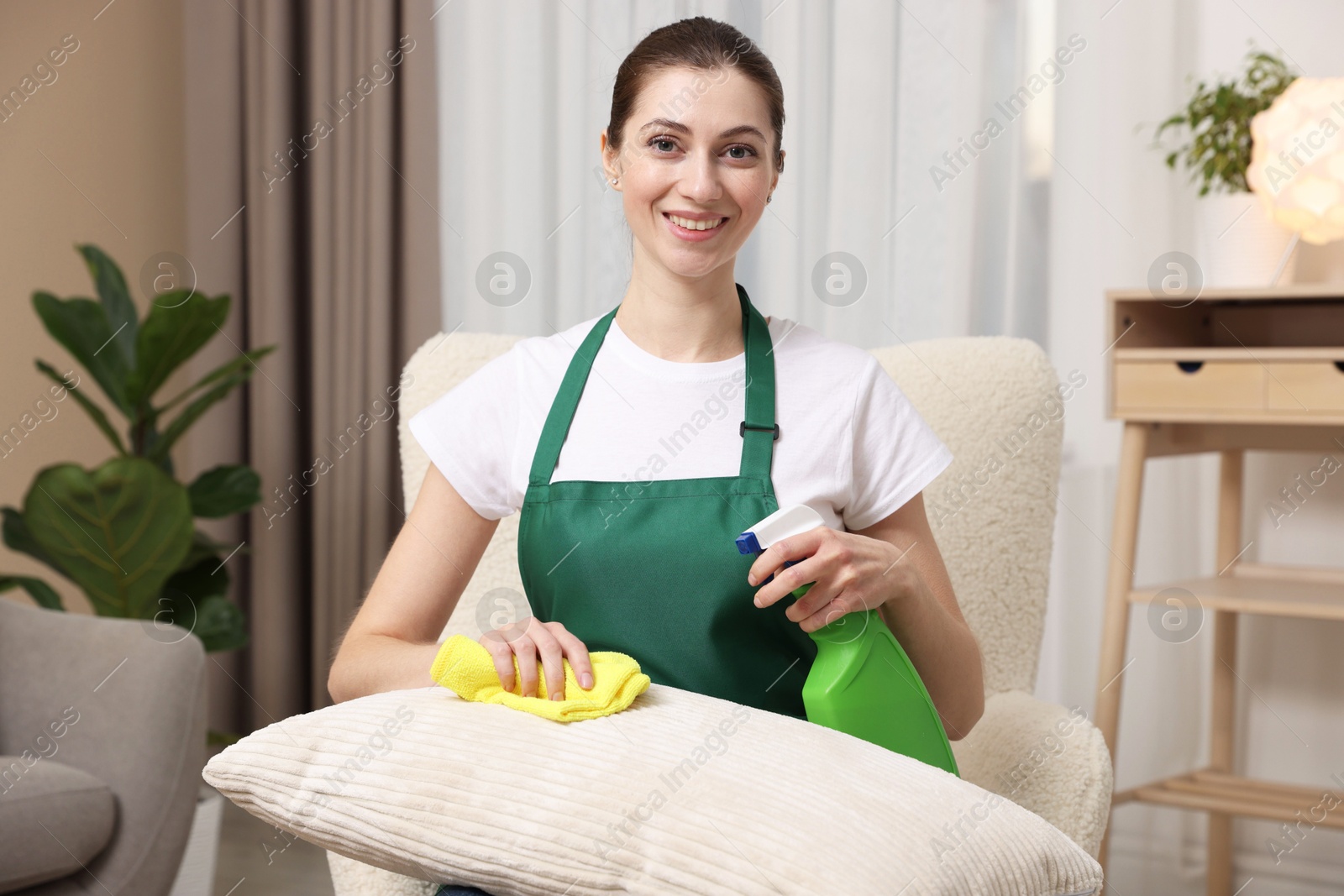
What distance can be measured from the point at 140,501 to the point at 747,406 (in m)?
1.43

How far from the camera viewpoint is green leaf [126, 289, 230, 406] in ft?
7.14

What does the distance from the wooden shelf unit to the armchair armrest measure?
492 millimetres

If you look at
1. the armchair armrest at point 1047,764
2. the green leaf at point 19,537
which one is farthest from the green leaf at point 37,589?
the armchair armrest at point 1047,764

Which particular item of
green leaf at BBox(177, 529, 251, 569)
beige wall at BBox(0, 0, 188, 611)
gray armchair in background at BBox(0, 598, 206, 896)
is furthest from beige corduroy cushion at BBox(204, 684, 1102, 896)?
beige wall at BBox(0, 0, 188, 611)

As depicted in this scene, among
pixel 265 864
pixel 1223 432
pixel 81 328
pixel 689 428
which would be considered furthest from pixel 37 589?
pixel 1223 432

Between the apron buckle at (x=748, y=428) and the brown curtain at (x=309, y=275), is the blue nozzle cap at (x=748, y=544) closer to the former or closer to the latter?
the apron buckle at (x=748, y=428)

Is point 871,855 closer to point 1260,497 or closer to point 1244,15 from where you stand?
point 1260,497

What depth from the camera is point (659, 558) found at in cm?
99

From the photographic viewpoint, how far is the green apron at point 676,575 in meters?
0.98

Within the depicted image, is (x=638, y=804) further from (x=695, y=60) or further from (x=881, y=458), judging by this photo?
(x=695, y=60)

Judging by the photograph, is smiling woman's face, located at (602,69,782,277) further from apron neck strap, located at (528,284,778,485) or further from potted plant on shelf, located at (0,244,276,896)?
potted plant on shelf, located at (0,244,276,896)

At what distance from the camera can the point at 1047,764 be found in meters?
1.10

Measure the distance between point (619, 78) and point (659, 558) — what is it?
0.48 meters

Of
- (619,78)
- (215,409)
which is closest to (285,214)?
(215,409)
